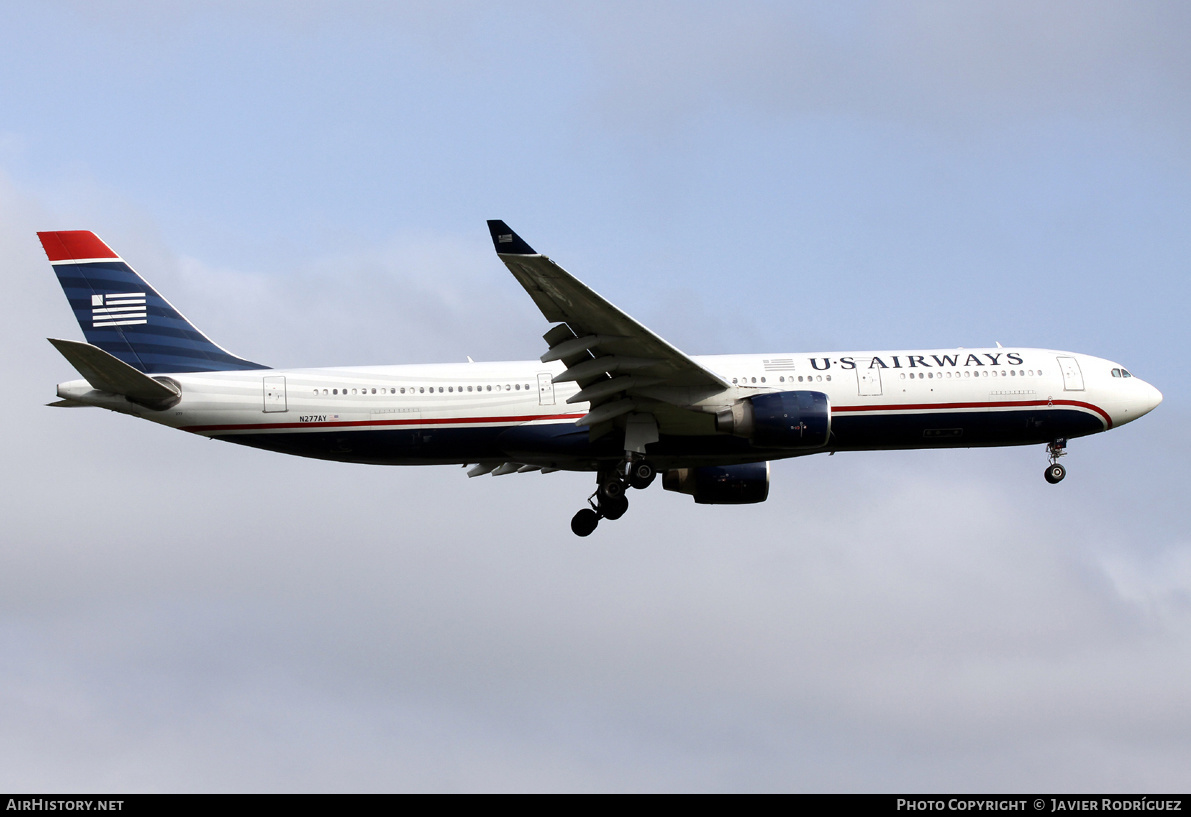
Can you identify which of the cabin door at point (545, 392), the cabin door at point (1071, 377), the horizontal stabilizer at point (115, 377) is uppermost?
the cabin door at point (1071, 377)

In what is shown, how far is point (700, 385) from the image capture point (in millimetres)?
37312

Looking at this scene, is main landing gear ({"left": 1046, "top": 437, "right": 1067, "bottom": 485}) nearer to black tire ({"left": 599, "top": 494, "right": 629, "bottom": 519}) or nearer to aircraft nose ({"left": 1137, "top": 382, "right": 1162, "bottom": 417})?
aircraft nose ({"left": 1137, "top": 382, "right": 1162, "bottom": 417})

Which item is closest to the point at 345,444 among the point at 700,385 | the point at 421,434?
the point at 421,434

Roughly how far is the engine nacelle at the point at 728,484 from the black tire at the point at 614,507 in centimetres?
203

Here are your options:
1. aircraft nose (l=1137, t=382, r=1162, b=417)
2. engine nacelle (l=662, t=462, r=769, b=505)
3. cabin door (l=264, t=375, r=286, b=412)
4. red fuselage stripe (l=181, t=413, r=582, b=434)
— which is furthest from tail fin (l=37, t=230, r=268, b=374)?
aircraft nose (l=1137, t=382, r=1162, b=417)

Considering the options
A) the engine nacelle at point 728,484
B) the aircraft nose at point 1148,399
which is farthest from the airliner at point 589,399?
the engine nacelle at point 728,484

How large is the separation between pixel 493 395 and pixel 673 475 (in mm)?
7534

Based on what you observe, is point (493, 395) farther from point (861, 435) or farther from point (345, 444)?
point (861, 435)

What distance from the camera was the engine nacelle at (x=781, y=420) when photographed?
36.6 metres

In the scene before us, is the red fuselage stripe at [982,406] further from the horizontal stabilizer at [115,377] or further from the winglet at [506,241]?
the horizontal stabilizer at [115,377]

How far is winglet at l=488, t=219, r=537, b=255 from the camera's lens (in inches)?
1219

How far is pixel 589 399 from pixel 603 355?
1.70m

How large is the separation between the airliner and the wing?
0.06m

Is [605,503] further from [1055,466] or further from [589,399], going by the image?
[1055,466]
